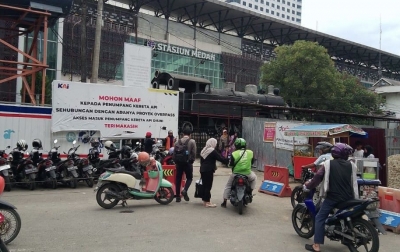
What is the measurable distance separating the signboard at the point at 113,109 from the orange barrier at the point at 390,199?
7.46 meters

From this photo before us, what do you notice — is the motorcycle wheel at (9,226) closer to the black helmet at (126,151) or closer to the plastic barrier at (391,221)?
the black helmet at (126,151)

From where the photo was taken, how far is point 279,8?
132125 mm

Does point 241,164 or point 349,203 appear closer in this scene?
point 349,203

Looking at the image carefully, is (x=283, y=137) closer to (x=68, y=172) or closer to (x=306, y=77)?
(x=68, y=172)

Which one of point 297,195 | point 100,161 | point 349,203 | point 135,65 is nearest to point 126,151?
point 100,161

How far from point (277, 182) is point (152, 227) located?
208 inches

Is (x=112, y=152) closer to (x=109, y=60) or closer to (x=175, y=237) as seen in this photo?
(x=175, y=237)

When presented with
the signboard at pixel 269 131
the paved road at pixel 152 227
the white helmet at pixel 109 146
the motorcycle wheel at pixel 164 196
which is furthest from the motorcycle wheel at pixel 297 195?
the signboard at pixel 269 131

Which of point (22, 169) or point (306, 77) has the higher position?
point (306, 77)

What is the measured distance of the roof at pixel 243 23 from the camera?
4166 centimetres

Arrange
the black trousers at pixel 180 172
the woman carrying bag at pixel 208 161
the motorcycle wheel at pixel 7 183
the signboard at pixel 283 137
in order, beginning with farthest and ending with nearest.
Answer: the signboard at pixel 283 137 < the motorcycle wheel at pixel 7 183 < the black trousers at pixel 180 172 < the woman carrying bag at pixel 208 161

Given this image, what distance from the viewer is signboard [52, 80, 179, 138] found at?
11.4m

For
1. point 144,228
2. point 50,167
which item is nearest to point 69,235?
point 144,228

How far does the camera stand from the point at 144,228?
6.73 meters
